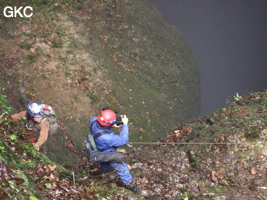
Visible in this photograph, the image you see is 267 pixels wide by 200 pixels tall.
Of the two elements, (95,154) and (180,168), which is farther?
(180,168)

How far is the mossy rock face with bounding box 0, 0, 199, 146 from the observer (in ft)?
34.0

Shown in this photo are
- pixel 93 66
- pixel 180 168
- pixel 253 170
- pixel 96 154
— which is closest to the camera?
pixel 96 154

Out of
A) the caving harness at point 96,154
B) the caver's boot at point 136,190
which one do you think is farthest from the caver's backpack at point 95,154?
the caver's boot at point 136,190

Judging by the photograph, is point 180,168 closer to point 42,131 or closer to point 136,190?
point 136,190

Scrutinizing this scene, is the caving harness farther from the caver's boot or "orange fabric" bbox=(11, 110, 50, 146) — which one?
"orange fabric" bbox=(11, 110, 50, 146)

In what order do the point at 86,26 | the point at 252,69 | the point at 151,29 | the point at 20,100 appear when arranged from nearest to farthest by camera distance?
the point at 20,100 → the point at 86,26 → the point at 151,29 → the point at 252,69

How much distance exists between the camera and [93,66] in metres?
12.5

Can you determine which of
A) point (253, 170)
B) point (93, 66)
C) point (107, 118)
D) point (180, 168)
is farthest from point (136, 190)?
point (93, 66)

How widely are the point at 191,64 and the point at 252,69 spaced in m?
39.7

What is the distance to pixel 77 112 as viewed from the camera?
34.6 ft

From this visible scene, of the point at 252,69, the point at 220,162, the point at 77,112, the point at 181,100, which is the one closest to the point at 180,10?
the point at 252,69

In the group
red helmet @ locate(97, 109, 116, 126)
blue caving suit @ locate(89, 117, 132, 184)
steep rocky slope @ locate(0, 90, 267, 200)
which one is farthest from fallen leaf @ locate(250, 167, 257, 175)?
red helmet @ locate(97, 109, 116, 126)

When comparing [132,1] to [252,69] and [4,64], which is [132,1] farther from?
[252,69]

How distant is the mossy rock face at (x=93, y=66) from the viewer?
10375 mm
